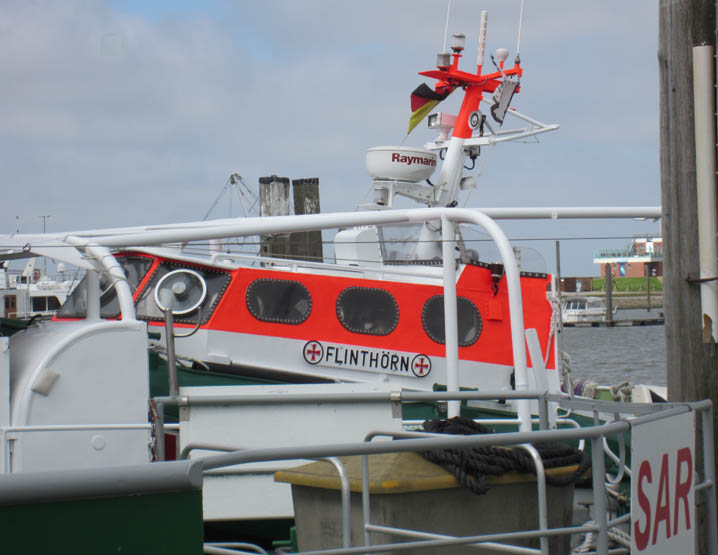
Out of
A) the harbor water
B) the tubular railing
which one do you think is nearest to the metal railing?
the tubular railing

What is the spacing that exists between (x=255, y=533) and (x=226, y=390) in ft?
4.06

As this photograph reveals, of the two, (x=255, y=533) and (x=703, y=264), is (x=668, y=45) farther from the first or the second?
(x=255, y=533)

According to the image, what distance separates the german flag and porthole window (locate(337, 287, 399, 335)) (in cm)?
343

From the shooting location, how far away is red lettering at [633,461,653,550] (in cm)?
379

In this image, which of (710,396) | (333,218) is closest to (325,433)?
(333,218)

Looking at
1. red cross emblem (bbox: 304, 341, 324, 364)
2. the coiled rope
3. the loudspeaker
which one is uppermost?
the loudspeaker

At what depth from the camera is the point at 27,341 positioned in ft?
23.6

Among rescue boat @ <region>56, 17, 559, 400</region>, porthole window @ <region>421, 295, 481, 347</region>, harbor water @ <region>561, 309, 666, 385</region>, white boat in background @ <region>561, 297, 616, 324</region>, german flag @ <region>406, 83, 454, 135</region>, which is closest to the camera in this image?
rescue boat @ <region>56, 17, 559, 400</region>

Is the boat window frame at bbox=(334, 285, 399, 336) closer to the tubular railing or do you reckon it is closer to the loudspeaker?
the loudspeaker

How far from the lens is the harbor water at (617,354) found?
102ft

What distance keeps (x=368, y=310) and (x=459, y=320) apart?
104 cm

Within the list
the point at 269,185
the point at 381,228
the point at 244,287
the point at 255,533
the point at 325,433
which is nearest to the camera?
the point at 325,433

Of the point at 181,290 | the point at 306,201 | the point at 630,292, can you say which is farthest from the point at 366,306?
the point at 630,292

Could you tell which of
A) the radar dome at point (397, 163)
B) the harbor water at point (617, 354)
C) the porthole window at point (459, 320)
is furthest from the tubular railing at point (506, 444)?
the harbor water at point (617, 354)
